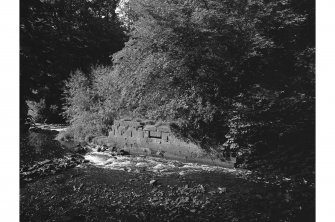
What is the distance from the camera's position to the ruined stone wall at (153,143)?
8500 millimetres

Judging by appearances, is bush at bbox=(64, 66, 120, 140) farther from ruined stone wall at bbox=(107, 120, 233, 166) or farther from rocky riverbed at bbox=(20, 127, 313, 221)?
rocky riverbed at bbox=(20, 127, 313, 221)

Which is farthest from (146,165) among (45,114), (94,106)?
(45,114)

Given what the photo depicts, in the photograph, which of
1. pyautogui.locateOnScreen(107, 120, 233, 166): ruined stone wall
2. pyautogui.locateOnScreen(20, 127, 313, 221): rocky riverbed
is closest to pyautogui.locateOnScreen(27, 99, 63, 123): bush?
pyautogui.locateOnScreen(107, 120, 233, 166): ruined stone wall

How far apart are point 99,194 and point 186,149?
356 centimetres

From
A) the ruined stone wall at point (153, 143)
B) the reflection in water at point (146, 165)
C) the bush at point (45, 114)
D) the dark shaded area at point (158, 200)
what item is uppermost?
the bush at point (45, 114)

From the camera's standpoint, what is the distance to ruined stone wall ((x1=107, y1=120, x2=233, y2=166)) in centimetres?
850

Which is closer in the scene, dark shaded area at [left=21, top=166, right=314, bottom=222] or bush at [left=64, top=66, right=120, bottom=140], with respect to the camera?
dark shaded area at [left=21, top=166, right=314, bottom=222]

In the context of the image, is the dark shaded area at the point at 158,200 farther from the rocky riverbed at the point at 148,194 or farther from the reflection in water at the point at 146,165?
the reflection in water at the point at 146,165

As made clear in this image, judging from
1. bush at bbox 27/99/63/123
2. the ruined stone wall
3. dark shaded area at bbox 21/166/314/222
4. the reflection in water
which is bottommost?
dark shaded area at bbox 21/166/314/222

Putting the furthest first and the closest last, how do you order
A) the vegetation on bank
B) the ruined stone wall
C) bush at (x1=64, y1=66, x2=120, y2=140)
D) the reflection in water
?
bush at (x1=64, y1=66, x2=120, y2=140) → the ruined stone wall → the reflection in water → the vegetation on bank

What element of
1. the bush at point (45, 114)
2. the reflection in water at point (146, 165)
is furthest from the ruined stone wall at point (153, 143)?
the bush at point (45, 114)

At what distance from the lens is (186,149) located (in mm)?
8680
